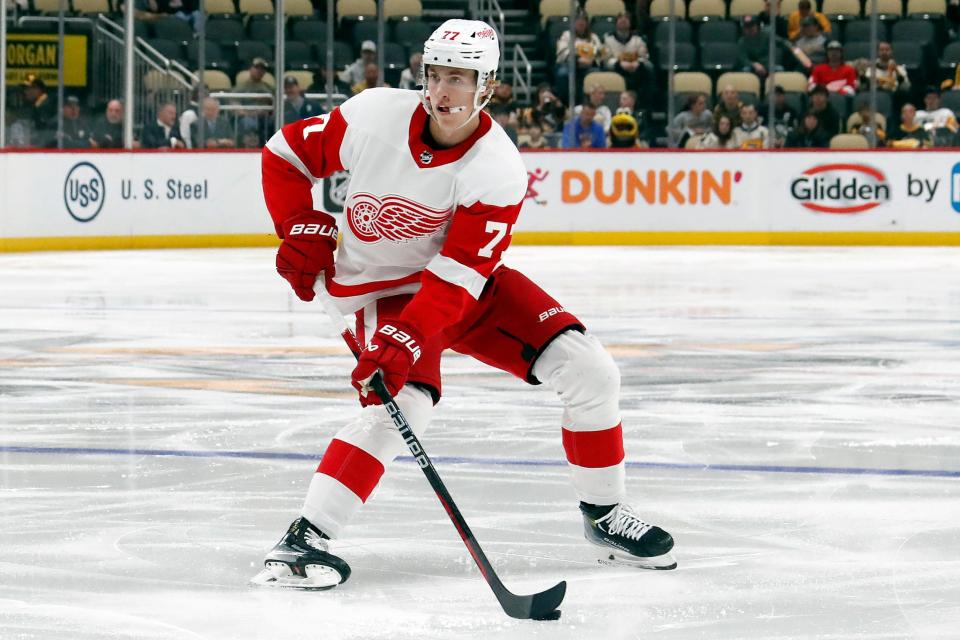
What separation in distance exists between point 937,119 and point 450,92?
457 inches

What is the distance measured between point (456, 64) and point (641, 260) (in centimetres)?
911

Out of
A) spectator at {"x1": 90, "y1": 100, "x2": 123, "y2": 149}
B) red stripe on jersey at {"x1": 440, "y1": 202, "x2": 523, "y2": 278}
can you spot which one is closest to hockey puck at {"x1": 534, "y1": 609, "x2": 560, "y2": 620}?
red stripe on jersey at {"x1": 440, "y1": 202, "x2": 523, "y2": 278}

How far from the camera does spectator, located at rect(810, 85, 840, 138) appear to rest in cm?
1390

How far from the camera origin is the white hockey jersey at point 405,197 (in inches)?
123

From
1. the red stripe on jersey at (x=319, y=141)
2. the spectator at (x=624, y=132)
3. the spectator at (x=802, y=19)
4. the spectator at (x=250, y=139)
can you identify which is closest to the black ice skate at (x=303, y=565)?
the red stripe on jersey at (x=319, y=141)

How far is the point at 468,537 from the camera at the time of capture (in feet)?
10.1

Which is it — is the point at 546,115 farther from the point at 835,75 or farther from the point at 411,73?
the point at 835,75

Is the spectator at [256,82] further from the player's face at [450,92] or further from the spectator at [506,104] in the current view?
the player's face at [450,92]

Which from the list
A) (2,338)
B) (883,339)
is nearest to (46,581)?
(2,338)

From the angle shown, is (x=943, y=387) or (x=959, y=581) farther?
(x=943, y=387)

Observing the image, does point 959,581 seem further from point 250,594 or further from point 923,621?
point 250,594

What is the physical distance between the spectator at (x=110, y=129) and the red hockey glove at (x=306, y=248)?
381 inches

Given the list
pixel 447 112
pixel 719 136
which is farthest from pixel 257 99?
pixel 447 112

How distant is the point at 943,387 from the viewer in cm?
580
